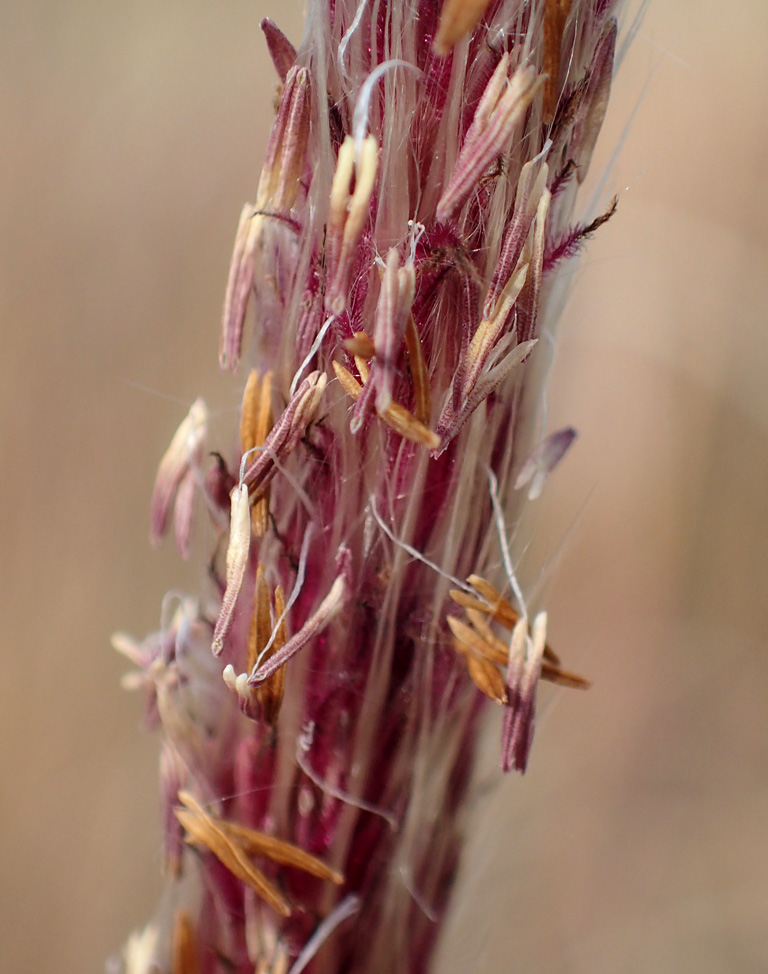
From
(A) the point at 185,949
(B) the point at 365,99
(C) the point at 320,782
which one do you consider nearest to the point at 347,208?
(B) the point at 365,99

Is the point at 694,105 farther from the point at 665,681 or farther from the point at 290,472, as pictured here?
the point at 290,472

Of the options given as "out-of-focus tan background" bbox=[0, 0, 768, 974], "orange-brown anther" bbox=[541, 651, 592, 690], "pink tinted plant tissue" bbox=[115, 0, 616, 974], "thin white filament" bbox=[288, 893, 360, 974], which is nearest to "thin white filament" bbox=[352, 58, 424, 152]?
"pink tinted plant tissue" bbox=[115, 0, 616, 974]

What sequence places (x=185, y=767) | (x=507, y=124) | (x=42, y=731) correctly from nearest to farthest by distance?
(x=507, y=124)
(x=185, y=767)
(x=42, y=731)

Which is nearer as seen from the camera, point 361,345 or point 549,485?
point 361,345

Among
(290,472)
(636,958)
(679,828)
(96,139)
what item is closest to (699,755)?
(679,828)

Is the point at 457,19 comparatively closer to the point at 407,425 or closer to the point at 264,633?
the point at 407,425

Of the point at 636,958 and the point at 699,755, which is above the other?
the point at 699,755

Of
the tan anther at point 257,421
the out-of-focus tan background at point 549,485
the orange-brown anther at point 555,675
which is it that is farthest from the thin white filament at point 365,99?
the out-of-focus tan background at point 549,485
